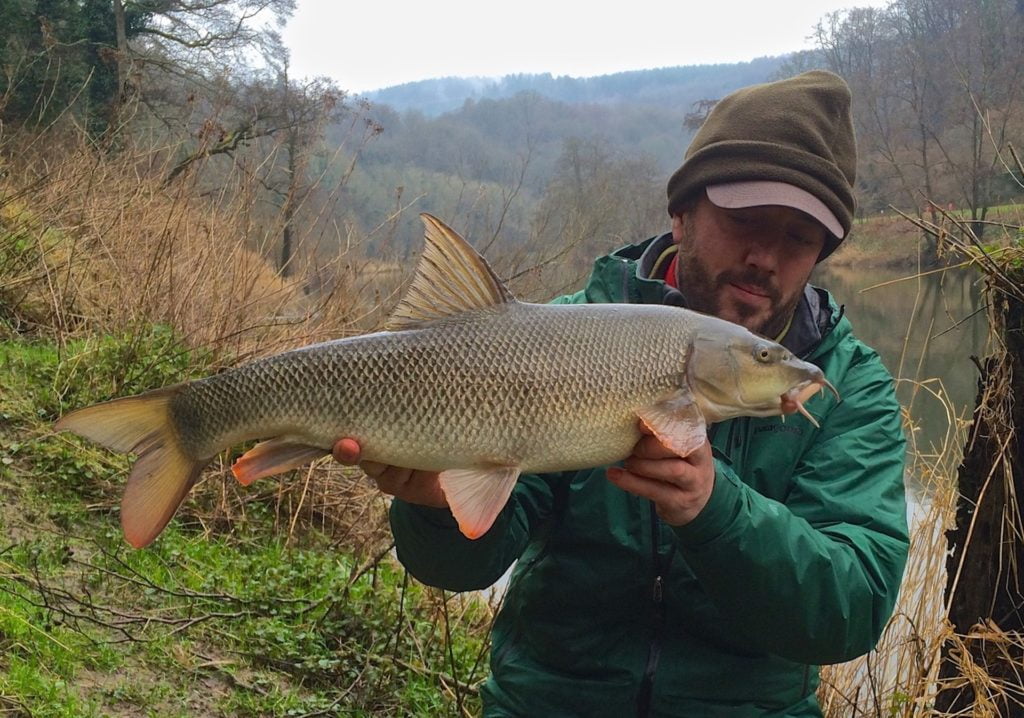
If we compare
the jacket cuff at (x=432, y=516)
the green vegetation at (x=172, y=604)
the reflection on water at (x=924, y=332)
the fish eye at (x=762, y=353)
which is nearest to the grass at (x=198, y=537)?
the green vegetation at (x=172, y=604)

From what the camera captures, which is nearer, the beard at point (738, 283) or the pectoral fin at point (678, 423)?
the pectoral fin at point (678, 423)

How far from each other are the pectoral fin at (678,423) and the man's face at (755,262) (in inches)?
24.3

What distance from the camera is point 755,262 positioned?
6.79ft

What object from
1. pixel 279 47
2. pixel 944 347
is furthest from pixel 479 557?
pixel 279 47

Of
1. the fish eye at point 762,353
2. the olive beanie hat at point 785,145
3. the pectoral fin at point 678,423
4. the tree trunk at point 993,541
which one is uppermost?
the olive beanie hat at point 785,145

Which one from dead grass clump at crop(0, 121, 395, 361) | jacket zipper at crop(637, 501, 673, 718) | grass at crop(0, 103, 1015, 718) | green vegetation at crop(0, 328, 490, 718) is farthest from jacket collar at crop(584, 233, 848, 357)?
dead grass clump at crop(0, 121, 395, 361)

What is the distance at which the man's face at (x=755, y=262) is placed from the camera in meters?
2.08

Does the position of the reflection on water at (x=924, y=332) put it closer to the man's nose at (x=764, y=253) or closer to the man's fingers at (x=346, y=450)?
the man's nose at (x=764, y=253)

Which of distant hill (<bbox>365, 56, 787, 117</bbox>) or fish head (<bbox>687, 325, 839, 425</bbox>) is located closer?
fish head (<bbox>687, 325, 839, 425</bbox>)

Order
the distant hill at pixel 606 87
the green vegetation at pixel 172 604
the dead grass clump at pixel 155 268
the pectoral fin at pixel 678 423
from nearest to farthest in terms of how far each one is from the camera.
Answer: the pectoral fin at pixel 678 423
the green vegetation at pixel 172 604
the dead grass clump at pixel 155 268
the distant hill at pixel 606 87

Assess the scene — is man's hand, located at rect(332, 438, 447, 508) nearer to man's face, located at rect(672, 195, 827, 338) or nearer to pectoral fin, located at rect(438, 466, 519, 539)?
pectoral fin, located at rect(438, 466, 519, 539)

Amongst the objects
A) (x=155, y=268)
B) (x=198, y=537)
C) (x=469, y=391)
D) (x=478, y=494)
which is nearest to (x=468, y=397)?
→ (x=469, y=391)

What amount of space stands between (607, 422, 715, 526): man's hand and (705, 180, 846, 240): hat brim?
0.78 meters

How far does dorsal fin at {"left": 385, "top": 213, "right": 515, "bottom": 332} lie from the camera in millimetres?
1666
